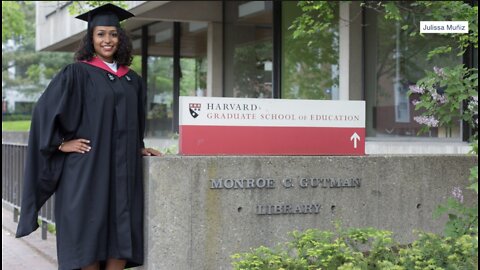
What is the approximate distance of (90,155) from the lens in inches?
169

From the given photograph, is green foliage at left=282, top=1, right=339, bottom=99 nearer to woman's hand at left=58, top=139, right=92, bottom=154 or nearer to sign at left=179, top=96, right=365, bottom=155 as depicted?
sign at left=179, top=96, right=365, bottom=155

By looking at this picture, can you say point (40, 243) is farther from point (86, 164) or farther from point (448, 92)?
point (448, 92)

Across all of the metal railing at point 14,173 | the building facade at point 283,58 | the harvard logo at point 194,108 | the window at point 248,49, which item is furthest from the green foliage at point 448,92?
the window at point 248,49

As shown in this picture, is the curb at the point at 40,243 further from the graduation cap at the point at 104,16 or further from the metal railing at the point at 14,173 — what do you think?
the graduation cap at the point at 104,16

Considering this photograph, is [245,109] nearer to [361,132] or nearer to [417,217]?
[361,132]

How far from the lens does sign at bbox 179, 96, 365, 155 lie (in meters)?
5.01

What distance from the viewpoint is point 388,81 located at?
1115 centimetres

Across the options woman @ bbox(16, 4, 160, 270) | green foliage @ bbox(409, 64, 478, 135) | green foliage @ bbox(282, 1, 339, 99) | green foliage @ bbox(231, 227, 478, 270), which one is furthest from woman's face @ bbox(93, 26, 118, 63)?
green foliage @ bbox(282, 1, 339, 99)

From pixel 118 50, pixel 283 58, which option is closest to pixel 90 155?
pixel 118 50

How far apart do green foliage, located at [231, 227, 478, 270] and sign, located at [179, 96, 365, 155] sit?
3.41ft

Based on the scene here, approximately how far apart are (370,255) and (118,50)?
80.5 inches

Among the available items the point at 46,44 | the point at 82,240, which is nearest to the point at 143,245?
the point at 82,240

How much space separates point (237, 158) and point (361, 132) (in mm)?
1108

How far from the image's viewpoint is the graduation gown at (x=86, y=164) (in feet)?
14.1
